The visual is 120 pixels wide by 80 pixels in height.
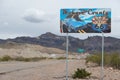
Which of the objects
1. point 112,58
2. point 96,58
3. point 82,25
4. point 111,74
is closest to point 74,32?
point 82,25

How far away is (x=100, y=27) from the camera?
19484 millimetres

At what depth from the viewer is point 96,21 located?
19.6m

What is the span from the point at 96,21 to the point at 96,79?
4.18m

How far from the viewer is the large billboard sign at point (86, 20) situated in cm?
1947

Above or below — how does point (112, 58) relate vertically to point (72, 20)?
below

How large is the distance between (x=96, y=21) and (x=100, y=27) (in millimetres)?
332

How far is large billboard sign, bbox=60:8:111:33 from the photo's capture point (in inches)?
766

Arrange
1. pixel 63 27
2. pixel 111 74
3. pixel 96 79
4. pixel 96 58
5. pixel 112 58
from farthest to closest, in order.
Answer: pixel 96 58 → pixel 112 58 → pixel 111 74 → pixel 96 79 → pixel 63 27

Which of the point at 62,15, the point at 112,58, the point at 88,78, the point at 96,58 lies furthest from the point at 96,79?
the point at 96,58

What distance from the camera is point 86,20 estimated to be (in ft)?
64.2

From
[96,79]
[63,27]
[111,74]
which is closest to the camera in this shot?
[63,27]

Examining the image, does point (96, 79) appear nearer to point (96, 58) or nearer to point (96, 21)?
point (96, 21)

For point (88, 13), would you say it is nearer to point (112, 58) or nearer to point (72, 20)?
point (72, 20)

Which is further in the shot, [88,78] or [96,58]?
[96,58]
